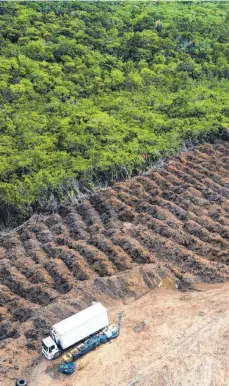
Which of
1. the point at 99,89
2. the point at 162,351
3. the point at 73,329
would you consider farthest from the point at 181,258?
the point at 99,89

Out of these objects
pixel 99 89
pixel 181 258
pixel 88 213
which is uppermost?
pixel 99 89

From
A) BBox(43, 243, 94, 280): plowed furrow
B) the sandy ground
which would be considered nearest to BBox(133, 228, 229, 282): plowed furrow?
the sandy ground

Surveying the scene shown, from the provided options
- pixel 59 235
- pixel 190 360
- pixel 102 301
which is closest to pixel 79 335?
pixel 102 301

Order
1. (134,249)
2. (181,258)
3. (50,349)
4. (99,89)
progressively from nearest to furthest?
(50,349), (181,258), (134,249), (99,89)

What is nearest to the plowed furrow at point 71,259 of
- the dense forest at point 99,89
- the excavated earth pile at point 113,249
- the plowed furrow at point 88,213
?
the excavated earth pile at point 113,249

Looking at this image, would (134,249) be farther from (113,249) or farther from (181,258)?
(181,258)

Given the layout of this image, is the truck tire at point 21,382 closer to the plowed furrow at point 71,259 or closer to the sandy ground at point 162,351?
the sandy ground at point 162,351

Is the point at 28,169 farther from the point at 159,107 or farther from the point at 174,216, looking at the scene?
the point at 159,107
